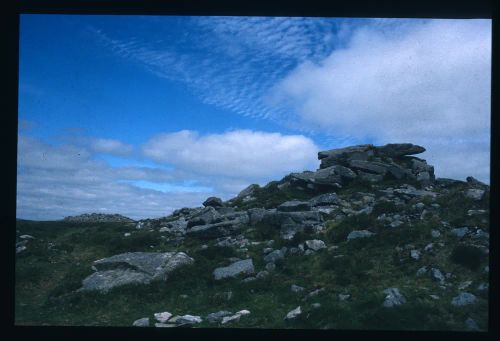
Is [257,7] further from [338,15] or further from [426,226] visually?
[426,226]

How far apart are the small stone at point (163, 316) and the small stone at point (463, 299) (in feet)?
23.3

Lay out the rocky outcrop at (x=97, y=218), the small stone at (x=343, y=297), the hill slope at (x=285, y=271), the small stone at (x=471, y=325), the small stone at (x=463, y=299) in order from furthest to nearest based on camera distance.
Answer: the rocky outcrop at (x=97, y=218) → the small stone at (x=343, y=297) → the hill slope at (x=285, y=271) → the small stone at (x=463, y=299) → the small stone at (x=471, y=325)

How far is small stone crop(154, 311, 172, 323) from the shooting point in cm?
998

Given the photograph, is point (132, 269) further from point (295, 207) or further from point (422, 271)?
point (295, 207)

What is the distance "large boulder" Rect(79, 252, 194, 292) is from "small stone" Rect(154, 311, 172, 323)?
2.27m

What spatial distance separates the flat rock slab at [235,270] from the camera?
1266cm

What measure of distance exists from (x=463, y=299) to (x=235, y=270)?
675 cm

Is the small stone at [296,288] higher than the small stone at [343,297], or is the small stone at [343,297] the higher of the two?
the small stone at [296,288]

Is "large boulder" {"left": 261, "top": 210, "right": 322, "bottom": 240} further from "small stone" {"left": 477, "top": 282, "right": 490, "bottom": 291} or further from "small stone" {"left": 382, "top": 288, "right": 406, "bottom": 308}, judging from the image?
"small stone" {"left": 477, "top": 282, "right": 490, "bottom": 291}

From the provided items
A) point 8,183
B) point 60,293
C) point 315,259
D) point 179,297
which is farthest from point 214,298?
point 8,183

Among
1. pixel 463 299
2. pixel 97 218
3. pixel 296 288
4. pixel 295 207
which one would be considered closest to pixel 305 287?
pixel 296 288

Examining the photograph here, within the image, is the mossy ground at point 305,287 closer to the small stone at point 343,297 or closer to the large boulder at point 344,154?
the small stone at point 343,297

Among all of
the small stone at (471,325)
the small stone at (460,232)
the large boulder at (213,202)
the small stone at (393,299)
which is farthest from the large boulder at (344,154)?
the small stone at (471,325)

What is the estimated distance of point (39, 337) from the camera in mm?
4754
